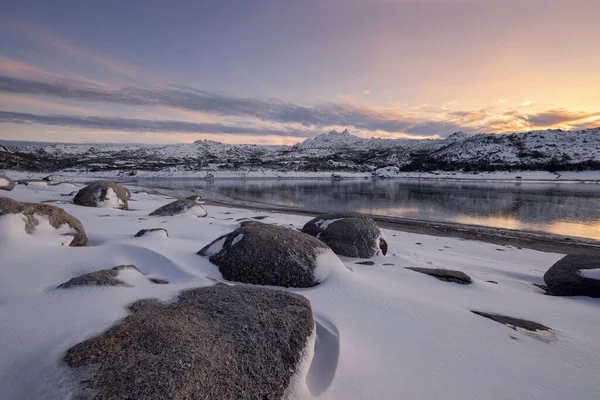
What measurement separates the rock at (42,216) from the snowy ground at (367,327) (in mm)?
218

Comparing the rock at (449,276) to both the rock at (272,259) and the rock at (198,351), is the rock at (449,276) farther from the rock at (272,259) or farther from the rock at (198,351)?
the rock at (198,351)

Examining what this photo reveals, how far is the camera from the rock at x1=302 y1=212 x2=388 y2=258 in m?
6.90

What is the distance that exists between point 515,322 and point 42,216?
6691 mm

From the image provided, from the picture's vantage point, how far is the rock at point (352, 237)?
6898mm

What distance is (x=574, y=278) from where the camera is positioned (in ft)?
17.3

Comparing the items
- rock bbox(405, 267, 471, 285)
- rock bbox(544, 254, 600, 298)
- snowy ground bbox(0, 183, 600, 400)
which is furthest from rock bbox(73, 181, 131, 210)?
rock bbox(544, 254, 600, 298)

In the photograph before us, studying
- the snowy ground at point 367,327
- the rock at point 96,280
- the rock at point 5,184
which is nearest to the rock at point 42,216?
the snowy ground at point 367,327

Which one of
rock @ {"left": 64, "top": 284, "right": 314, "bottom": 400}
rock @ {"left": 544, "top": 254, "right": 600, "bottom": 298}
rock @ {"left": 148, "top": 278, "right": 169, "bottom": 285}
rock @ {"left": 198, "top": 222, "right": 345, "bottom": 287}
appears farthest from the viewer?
rock @ {"left": 544, "top": 254, "right": 600, "bottom": 298}

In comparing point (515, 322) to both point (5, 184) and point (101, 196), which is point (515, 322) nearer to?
point (101, 196)

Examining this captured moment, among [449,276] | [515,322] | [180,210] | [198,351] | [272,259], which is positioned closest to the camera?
[198,351]

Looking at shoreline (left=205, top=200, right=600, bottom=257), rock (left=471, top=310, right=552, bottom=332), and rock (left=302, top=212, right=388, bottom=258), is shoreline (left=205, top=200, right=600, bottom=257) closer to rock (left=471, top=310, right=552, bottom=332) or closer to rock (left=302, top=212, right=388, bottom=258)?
rock (left=302, top=212, right=388, bottom=258)

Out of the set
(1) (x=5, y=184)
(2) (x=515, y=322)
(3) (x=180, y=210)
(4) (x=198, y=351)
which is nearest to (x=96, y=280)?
(4) (x=198, y=351)

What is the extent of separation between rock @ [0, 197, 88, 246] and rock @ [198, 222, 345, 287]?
208 cm

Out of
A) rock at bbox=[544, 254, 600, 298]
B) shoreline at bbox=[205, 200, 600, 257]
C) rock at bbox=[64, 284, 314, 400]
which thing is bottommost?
shoreline at bbox=[205, 200, 600, 257]
